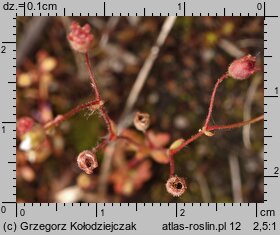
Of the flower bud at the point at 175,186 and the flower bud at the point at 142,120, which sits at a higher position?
the flower bud at the point at 142,120

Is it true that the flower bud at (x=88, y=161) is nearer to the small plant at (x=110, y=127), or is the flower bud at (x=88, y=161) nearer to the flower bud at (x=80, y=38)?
the small plant at (x=110, y=127)

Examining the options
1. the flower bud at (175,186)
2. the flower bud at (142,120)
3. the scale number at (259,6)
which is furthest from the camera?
the scale number at (259,6)

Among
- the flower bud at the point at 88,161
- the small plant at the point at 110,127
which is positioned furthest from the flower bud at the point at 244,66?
the flower bud at the point at 88,161

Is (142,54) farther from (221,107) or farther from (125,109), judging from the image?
(221,107)

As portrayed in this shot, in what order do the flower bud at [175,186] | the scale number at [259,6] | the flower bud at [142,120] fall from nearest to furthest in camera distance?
1. the flower bud at [175,186]
2. the flower bud at [142,120]
3. the scale number at [259,6]

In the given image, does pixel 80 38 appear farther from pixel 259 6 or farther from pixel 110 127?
pixel 259 6

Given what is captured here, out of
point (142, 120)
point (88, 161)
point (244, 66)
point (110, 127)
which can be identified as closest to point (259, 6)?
point (244, 66)

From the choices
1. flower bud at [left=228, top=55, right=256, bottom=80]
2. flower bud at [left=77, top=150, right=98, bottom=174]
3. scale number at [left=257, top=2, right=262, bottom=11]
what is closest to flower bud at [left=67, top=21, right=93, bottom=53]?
flower bud at [left=77, top=150, right=98, bottom=174]

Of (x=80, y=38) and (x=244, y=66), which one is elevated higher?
(x=80, y=38)

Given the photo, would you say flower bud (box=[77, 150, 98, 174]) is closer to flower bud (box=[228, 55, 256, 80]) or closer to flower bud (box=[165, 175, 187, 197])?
flower bud (box=[165, 175, 187, 197])

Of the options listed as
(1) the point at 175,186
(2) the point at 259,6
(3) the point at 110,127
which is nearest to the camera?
(1) the point at 175,186

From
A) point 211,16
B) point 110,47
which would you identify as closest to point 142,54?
point 110,47

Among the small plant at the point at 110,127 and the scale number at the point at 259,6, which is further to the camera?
the scale number at the point at 259,6
